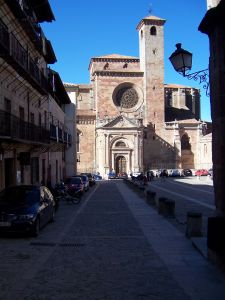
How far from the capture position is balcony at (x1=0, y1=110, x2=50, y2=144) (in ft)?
50.3

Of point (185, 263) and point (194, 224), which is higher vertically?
point (194, 224)

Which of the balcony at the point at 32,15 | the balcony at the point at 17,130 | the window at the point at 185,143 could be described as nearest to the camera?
the balcony at the point at 17,130

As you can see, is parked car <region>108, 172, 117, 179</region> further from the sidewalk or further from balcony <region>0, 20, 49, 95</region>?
the sidewalk

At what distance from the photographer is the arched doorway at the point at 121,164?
70.2 metres

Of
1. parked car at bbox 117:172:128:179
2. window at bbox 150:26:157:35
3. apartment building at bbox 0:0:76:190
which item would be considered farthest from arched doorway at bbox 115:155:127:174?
apartment building at bbox 0:0:76:190

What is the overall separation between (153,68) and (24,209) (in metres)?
64.8

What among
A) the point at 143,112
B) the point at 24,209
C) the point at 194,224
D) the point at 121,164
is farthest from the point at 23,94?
the point at 143,112

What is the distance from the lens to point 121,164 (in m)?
70.6

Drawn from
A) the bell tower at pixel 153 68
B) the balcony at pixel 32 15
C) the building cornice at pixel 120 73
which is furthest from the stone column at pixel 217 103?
the building cornice at pixel 120 73

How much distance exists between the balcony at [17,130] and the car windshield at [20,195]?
6.02ft

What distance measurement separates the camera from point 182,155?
7625 centimetres

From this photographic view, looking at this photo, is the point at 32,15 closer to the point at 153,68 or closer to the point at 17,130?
the point at 17,130

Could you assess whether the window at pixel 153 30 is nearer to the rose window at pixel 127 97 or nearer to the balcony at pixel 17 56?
the rose window at pixel 127 97

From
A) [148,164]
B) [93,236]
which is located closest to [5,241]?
[93,236]
